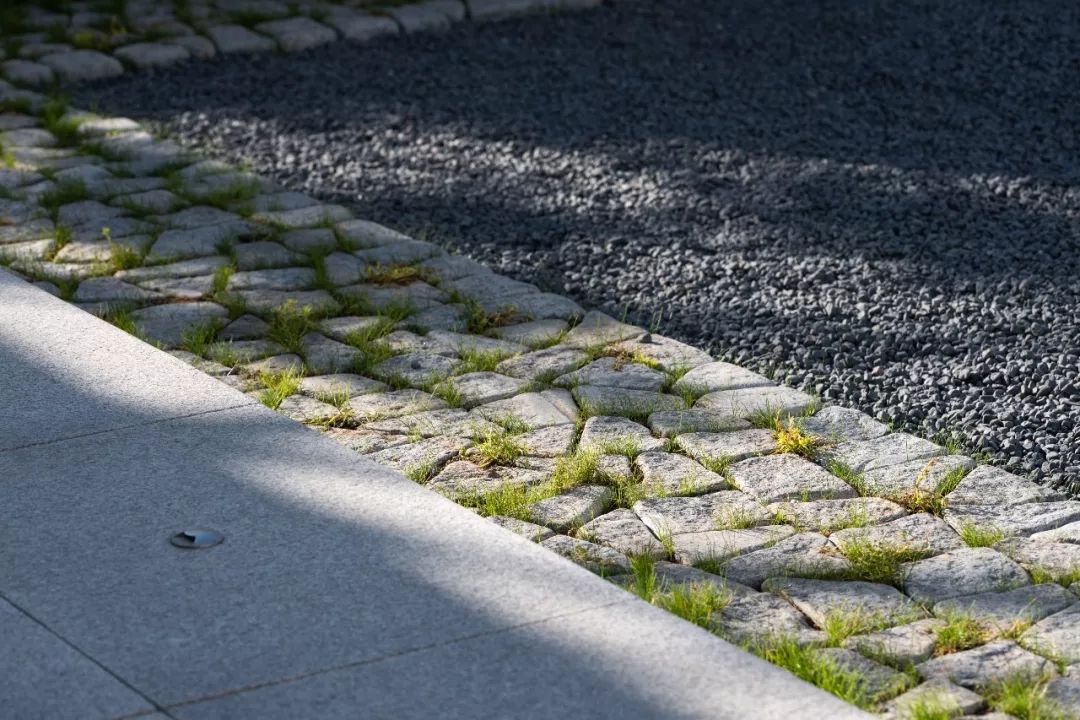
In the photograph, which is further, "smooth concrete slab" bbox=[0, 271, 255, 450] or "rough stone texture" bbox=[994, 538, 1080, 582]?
"smooth concrete slab" bbox=[0, 271, 255, 450]

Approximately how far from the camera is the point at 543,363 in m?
4.00

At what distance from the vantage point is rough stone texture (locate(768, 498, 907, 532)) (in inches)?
122

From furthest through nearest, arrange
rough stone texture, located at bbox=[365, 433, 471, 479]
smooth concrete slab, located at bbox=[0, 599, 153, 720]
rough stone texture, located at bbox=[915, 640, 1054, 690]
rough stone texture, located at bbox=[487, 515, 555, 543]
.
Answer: rough stone texture, located at bbox=[365, 433, 471, 479] → rough stone texture, located at bbox=[487, 515, 555, 543] → rough stone texture, located at bbox=[915, 640, 1054, 690] → smooth concrete slab, located at bbox=[0, 599, 153, 720]

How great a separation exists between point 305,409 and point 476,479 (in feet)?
1.99

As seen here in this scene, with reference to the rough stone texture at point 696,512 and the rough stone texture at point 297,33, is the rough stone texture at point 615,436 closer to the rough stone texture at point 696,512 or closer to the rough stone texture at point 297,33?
the rough stone texture at point 696,512

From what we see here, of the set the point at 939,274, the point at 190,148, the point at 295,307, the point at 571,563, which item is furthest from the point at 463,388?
the point at 190,148

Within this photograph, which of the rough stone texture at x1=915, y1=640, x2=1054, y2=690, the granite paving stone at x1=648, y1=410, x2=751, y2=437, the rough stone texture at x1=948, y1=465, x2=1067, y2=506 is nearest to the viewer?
the rough stone texture at x1=915, y1=640, x2=1054, y2=690

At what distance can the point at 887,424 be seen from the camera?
3.64 metres

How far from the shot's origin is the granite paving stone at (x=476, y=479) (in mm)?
3250

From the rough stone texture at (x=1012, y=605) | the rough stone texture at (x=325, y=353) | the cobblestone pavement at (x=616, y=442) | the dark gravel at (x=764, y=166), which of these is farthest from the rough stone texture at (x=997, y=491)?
the rough stone texture at (x=325, y=353)

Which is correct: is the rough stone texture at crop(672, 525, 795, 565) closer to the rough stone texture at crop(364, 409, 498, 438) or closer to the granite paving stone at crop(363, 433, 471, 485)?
the granite paving stone at crop(363, 433, 471, 485)

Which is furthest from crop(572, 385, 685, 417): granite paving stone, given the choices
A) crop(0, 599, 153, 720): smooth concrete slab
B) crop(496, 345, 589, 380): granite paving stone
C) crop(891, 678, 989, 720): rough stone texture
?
crop(0, 599, 153, 720): smooth concrete slab

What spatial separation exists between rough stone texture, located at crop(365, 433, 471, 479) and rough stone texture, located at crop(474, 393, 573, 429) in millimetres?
180

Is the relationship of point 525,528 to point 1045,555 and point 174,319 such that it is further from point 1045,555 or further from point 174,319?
point 174,319
